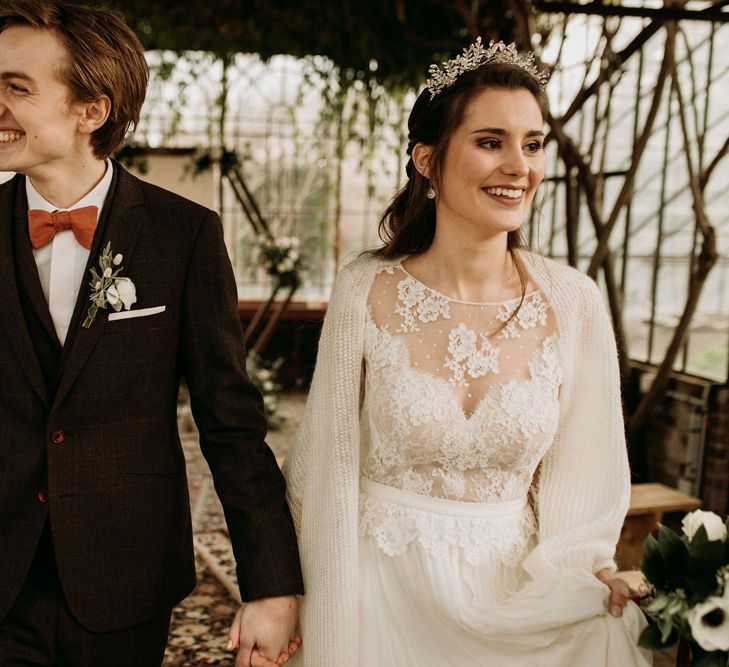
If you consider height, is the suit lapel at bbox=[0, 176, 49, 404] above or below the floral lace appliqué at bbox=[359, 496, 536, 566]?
above

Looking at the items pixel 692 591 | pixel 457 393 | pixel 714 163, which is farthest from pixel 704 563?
pixel 714 163

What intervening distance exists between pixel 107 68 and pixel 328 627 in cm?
125

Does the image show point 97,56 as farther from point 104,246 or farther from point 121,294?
point 121,294

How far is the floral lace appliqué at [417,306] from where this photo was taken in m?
2.00

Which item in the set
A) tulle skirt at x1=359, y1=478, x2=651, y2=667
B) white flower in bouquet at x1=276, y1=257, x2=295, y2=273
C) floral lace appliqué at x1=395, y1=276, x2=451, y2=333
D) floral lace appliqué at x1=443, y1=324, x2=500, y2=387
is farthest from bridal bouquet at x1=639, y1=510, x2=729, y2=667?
white flower in bouquet at x1=276, y1=257, x2=295, y2=273

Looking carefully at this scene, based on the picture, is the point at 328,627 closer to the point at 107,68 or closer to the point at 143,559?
the point at 143,559

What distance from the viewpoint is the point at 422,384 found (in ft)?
6.28

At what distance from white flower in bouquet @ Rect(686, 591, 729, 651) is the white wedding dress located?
397 mm

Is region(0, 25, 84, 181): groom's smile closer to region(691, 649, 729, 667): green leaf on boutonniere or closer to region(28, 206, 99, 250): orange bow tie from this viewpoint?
region(28, 206, 99, 250): orange bow tie

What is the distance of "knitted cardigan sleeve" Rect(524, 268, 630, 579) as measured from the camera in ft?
6.29

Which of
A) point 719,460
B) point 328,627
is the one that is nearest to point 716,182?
point 719,460

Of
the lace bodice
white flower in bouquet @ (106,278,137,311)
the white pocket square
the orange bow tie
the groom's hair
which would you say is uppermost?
the groom's hair

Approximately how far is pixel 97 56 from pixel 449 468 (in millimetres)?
1142

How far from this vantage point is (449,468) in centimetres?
194
